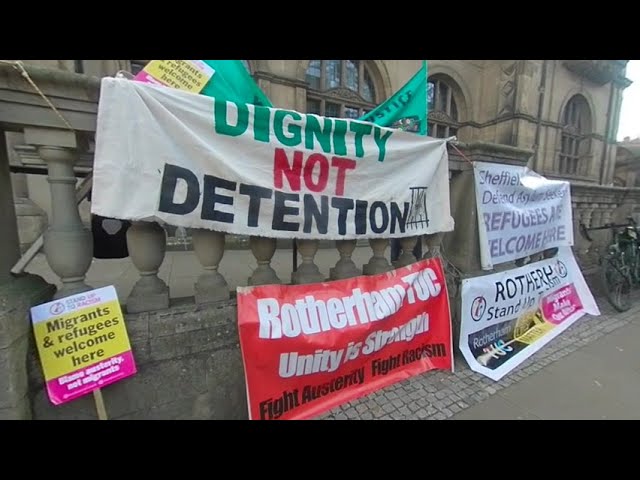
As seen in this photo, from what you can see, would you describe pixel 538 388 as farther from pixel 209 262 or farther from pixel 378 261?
pixel 209 262

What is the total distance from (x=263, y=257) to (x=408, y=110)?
188 cm

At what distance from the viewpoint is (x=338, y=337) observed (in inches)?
88.3

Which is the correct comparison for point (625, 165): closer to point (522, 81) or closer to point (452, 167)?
point (522, 81)

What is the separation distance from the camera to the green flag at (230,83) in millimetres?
1925

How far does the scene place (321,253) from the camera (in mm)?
6285

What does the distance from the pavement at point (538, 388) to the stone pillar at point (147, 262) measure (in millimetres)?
1074

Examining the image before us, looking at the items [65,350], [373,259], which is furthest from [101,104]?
[373,259]

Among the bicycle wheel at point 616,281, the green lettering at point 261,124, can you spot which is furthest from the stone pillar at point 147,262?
the bicycle wheel at point 616,281

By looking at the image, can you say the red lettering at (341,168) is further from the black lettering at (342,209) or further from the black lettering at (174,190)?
the black lettering at (174,190)

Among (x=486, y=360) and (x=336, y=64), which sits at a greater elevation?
(x=336, y=64)

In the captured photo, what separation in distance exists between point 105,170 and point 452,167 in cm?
288

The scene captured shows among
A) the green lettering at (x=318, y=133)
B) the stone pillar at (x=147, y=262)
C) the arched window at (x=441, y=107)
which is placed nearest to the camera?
the stone pillar at (x=147, y=262)

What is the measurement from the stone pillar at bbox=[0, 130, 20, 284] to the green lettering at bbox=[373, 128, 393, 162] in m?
2.26

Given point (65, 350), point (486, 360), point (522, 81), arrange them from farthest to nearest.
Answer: point (522, 81)
point (486, 360)
point (65, 350)
